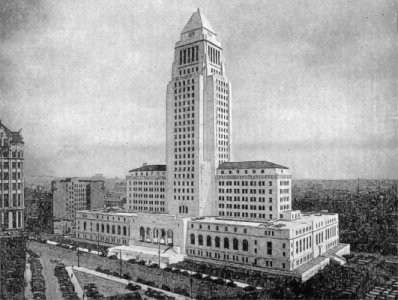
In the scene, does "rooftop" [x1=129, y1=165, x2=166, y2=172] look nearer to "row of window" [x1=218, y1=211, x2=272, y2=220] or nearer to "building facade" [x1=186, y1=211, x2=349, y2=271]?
"row of window" [x1=218, y1=211, x2=272, y2=220]

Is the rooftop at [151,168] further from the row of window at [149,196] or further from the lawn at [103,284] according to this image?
the lawn at [103,284]

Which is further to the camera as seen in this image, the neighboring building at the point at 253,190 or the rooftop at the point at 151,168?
the rooftop at the point at 151,168

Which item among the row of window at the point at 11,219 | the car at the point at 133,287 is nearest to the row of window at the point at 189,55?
the row of window at the point at 11,219

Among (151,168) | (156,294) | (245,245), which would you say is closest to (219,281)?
(156,294)

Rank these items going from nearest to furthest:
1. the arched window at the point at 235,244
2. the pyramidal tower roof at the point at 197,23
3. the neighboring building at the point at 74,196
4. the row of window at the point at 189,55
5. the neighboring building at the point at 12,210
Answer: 1. the neighboring building at the point at 12,210
2. the arched window at the point at 235,244
3. the pyramidal tower roof at the point at 197,23
4. the row of window at the point at 189,55
5. the neighboring building at the point at 74,196

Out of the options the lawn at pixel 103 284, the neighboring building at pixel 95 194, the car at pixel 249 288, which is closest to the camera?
the lawn at pixel 103 284

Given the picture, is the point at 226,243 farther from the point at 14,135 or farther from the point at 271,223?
the point at 14,135

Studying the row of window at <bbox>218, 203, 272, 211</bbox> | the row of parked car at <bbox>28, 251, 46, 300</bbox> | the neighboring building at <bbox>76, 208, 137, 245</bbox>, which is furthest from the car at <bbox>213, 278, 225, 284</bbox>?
the neighboring building at <bbox>76, 208, 137, 245</bbox>
